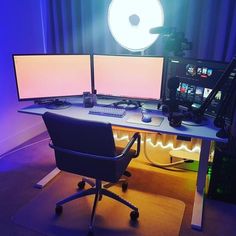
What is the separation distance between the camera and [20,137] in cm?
287

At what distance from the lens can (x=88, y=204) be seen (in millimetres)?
1933

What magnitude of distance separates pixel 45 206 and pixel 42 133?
141cm

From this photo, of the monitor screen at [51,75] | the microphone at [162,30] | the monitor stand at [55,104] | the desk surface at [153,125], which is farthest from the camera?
the monitor stand at [55,104]

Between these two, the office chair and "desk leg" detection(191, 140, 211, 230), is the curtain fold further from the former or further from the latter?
the office chair

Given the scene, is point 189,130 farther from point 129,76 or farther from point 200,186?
point 129,76

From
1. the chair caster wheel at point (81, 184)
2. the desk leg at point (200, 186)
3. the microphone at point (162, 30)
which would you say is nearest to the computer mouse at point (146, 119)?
the desk leg at point (200, 186)

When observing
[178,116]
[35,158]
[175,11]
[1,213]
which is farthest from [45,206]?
[175,11]

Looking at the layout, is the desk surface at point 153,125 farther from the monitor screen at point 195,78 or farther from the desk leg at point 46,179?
the desk leg at point 46,179

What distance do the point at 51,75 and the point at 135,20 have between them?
827 millimetres

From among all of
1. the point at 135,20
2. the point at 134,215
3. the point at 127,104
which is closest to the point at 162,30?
the point at 135,20

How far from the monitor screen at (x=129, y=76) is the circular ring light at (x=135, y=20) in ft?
0.73

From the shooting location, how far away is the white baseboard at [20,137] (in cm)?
267

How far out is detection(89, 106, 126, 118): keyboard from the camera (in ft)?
6.36

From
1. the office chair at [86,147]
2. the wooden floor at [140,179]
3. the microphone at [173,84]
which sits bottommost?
the wooden floor at [140,179]
